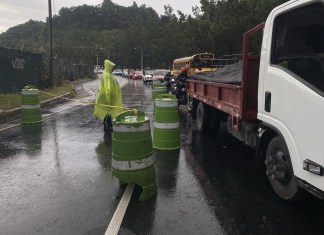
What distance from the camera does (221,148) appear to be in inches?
322

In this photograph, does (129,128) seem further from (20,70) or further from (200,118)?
(20,70)

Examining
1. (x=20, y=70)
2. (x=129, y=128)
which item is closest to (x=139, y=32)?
(x=20, y=70)

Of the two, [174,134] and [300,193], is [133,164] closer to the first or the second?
[300,193]

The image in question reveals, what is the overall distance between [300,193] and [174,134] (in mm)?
3831

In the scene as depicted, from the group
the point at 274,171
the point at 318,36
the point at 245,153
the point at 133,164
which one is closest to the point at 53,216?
the point at 133,164

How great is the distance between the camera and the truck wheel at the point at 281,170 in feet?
15.1

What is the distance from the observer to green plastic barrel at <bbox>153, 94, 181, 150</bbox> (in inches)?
317

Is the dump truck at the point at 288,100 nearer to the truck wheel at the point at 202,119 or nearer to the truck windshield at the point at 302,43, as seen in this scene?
the truck windshield at the point at 302,43

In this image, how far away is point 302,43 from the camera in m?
4.74

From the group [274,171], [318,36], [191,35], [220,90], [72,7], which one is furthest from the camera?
[72,7]

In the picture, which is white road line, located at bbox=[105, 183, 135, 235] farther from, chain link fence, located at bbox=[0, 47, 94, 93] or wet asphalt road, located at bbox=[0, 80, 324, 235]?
chain link fence, located at bbox=[0, 47, 94, 93]

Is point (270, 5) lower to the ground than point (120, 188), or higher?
higher

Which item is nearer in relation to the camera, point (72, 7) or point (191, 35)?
point (191, 35)

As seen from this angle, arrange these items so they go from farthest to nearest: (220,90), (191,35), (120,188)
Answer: (191,35)
(220,90)
(120,188)
